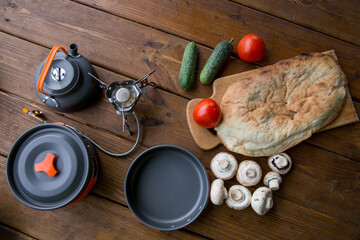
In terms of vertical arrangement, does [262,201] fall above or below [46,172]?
below

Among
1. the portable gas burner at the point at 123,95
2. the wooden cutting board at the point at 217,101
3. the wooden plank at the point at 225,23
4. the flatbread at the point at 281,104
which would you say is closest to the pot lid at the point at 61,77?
the portable gas burner at the point at 123,95

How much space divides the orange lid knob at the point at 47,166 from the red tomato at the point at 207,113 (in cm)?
63

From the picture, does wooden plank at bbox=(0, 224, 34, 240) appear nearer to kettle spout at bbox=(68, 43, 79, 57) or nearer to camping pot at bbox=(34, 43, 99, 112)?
camping pot at bbox=(34, 43, 99, 112)

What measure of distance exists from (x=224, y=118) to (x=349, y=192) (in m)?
0.72

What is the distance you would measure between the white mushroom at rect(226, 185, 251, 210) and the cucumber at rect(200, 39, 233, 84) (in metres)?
0.54

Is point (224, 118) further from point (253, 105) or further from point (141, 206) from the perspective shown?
point (141, 206)

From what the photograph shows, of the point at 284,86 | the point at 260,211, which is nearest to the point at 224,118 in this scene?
the point at 284,86

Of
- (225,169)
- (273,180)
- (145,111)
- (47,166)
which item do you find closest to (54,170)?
(47,166)

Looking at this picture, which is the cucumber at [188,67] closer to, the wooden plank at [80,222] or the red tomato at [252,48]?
the red tomato at [252,48]

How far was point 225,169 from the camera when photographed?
1.19 metres

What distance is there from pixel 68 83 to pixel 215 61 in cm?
67

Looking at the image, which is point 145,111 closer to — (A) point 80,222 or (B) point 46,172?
(B) point 46,172

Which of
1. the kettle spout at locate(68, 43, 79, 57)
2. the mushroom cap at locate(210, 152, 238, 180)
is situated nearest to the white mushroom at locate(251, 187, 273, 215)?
the mushroom cap at locate(210, 152, 238, 180)

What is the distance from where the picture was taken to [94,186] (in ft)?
4.09
